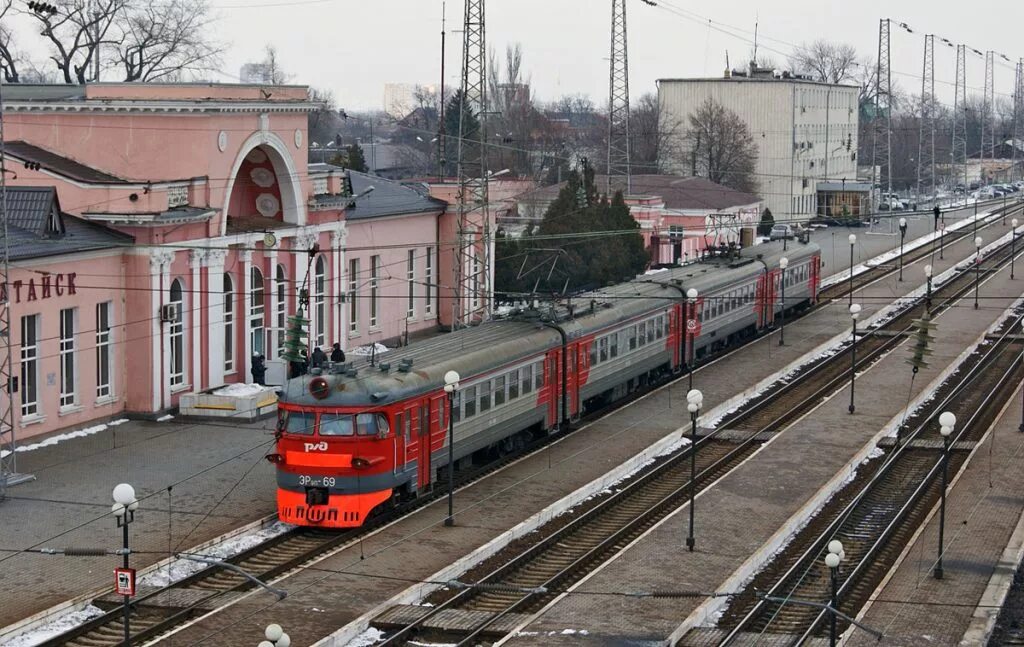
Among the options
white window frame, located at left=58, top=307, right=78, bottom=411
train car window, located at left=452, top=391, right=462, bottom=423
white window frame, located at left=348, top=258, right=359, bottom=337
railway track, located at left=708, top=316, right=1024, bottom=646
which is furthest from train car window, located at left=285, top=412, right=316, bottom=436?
white window frame, located at left=348, top=258, right=359, bottom=337

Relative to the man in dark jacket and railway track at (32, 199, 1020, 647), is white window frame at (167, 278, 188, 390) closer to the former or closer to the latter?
the man in dark jacket

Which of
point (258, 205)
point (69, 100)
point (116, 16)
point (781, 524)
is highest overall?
point (116, 16)

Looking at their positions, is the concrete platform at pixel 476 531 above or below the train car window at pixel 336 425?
below

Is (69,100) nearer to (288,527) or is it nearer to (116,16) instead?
(288,527)

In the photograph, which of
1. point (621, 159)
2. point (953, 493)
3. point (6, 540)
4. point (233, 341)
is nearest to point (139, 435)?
point (233, 341)

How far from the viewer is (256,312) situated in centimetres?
4038

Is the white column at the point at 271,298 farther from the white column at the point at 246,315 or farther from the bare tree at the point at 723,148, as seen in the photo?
the bare tree at the point at 723,148

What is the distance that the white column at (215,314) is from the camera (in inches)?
1479

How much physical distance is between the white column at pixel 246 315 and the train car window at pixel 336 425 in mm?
15176

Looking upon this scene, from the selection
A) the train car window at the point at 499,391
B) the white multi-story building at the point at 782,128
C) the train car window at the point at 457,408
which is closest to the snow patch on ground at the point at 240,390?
the train car window at the point at 499,391

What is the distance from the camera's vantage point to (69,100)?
37.3 metres

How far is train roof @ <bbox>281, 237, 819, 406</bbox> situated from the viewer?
25.2 m

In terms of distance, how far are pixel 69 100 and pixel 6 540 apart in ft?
51.7

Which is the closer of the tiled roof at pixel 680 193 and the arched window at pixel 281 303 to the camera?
the arched window at pixel 281 303
